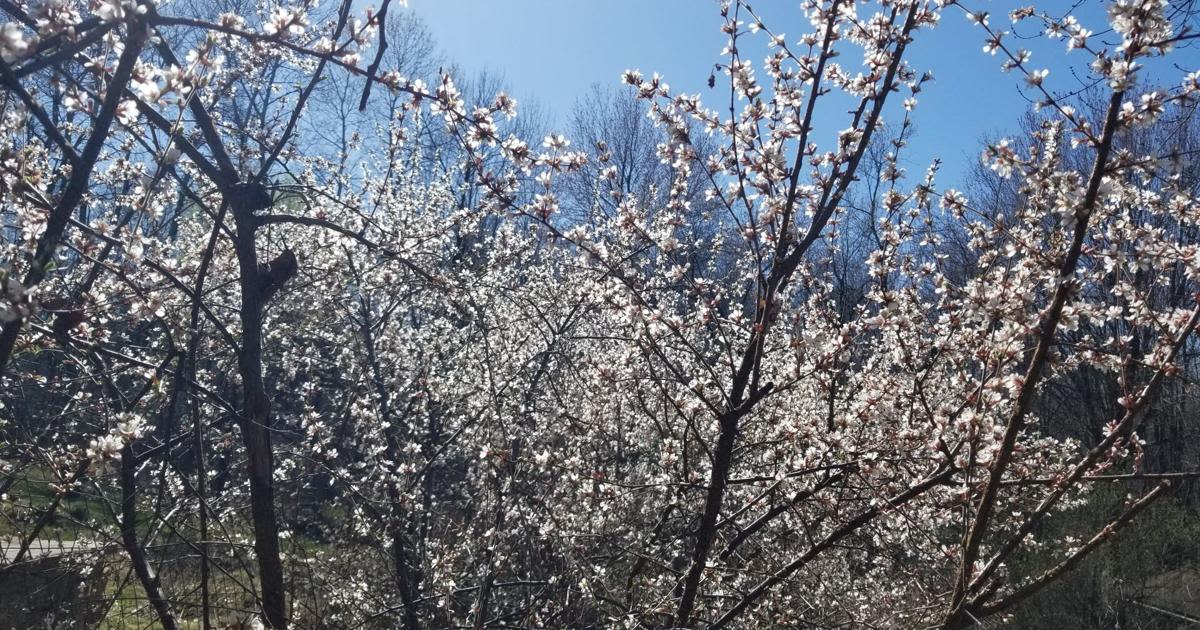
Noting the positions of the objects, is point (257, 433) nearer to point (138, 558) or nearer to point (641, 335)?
point (138, 558)

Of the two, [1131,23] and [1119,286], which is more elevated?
[1131,23]

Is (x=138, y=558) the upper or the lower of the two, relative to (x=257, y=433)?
lower

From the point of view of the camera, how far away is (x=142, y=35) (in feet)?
5.18

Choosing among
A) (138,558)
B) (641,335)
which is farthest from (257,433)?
(641,335)

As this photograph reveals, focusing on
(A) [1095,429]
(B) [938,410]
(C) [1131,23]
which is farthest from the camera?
(A) [1095,429]

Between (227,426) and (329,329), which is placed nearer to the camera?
(227,426)

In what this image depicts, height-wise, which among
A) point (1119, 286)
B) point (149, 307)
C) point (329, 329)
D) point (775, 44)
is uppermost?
point (329, 329)

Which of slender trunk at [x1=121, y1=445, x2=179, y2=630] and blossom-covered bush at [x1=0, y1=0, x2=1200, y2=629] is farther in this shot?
slender trunk at [x1=121, y1=445, x2=179, y2=630]

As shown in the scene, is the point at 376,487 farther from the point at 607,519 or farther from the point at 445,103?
the point at 445,103

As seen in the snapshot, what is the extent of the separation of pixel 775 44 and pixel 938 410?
1769mm

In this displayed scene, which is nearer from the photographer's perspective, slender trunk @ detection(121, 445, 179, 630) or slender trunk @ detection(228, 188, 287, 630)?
slender trunk @ detection(228, 188, 287, 630)

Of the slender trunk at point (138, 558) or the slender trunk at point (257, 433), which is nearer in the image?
the slender trunk at point (257, 433)

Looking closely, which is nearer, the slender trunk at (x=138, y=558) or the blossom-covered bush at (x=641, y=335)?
the blossom-covered bush at (x=641, y=335)

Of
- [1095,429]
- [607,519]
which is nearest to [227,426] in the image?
[607,519]
